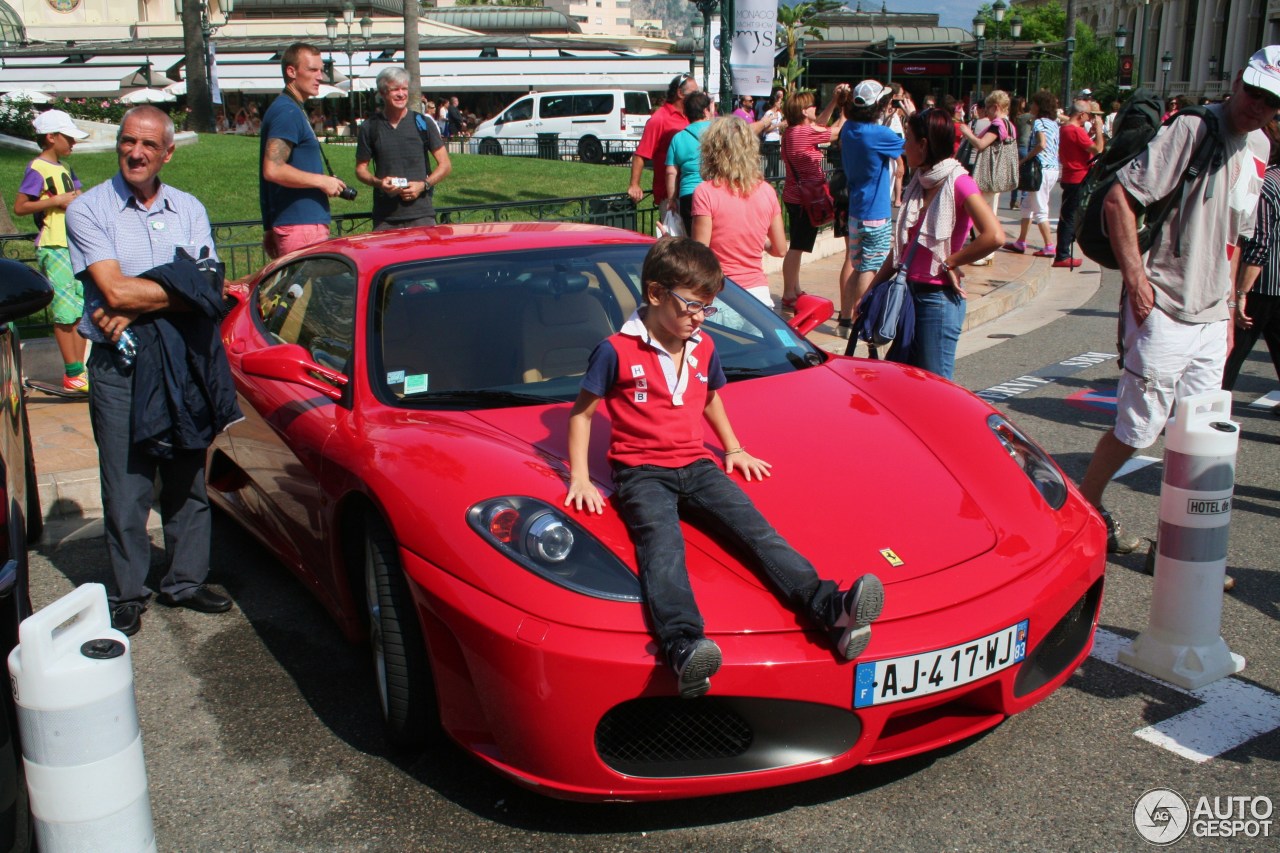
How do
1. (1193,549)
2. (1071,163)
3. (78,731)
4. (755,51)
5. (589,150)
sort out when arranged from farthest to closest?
(589,150) → (1071,163) → (755,51) → (1193,549) → (78,731)

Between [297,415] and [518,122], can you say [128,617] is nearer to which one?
[297,415]

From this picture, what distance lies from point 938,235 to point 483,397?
93.2 inches

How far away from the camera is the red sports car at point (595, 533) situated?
2.74m

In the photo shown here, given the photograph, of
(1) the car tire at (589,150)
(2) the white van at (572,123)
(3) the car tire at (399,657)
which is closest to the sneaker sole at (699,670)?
(3) the car tire at (399,657)

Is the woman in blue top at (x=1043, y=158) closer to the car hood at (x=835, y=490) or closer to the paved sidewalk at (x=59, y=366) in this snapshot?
the paved sidewalk at (x=59, y=366)

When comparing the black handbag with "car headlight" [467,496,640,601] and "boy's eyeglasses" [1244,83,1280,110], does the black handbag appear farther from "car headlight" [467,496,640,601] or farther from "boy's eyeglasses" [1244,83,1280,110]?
"car headlight" [467,496,640,601]

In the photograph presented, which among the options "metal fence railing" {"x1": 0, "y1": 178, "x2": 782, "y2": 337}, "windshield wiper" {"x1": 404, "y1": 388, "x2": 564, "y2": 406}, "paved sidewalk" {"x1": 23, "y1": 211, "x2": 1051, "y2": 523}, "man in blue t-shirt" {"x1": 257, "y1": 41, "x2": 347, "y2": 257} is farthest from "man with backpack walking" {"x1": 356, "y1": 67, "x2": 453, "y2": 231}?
"windshield wiper" {"x1": 404, "y1": 388, "x2": 564, "y2": 406}

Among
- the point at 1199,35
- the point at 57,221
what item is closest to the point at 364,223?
the point at 57,221

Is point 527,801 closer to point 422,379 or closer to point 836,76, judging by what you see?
point 422,379

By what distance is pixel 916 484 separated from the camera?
11.1 feet

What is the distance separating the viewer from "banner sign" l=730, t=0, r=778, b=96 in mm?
11492

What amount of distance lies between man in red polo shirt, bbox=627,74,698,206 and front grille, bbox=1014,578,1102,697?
6215 mm

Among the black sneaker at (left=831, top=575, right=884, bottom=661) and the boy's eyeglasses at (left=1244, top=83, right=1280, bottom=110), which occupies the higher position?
the boy's eyeglasses at (left=1244, top=83, right=1280, bottom=110)

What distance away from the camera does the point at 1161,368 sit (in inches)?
175
